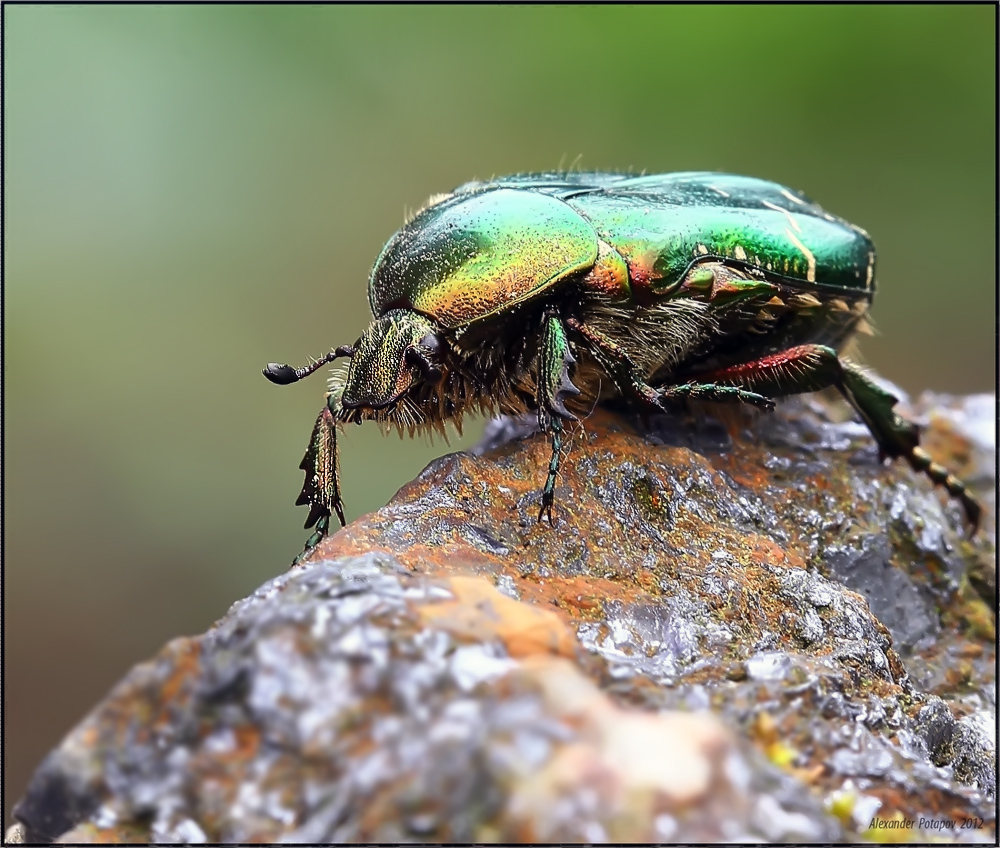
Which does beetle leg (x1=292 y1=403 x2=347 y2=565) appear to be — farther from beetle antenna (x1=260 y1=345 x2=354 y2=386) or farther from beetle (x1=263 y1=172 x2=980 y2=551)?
beetle antenna (x1=260 y1=345 x2=354 y2=386)

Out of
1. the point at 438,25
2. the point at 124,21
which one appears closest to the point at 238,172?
the point at 124,21

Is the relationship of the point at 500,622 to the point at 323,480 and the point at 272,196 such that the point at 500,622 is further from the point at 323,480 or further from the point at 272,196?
the point at 272,196

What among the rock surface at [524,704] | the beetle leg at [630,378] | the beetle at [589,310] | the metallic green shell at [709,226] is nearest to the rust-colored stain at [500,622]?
the rock surface at [524,704]

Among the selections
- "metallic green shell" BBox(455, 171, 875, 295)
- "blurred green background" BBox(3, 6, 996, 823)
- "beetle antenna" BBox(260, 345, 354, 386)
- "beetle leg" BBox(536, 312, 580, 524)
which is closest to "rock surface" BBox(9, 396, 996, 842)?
"beetle leg" BBox(536, 312, 580, 524)

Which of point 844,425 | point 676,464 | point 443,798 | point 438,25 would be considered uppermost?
point 438,25

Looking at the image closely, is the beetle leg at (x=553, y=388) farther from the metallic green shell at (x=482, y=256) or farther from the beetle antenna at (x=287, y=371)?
the beetle antenna at (x=287, y=371)

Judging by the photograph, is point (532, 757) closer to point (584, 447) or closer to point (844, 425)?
point (584, 447)

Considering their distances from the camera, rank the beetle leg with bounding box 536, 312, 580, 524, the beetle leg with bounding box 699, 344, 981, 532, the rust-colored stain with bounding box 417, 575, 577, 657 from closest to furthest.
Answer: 1. the rust-colored stain with bounding box 417, 575, 577, 657
2. the beetle leg with bounding box 536, 312, 580, 524
3. the beetle leg with bounding box 699, 344, 981, 532

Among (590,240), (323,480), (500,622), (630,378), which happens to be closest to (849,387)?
(630,378)
